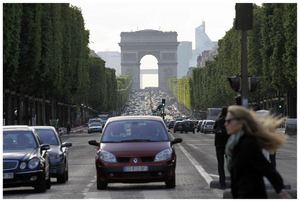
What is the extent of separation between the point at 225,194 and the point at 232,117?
513 centimetres

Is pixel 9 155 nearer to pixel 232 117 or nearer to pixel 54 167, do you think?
pixel 54 167

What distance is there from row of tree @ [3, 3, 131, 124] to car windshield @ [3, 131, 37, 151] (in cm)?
2211

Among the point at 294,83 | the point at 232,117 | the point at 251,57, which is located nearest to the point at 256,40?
the point at 251,57

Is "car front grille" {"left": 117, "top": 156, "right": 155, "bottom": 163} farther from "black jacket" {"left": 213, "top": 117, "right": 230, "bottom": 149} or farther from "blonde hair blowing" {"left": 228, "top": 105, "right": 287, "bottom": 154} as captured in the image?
"blonde hair blowing" {"left": 228, "top": 105, "right": 287, "bottom": 154}

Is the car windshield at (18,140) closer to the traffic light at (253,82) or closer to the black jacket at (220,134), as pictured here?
the black jacket at (220,134)

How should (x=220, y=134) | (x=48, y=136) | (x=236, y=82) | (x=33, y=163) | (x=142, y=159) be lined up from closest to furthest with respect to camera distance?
1. (x=220, y=134)
2. (x=33, y=163)
3. (x=142, y=159)
4. (x=236, y=82)
5. (x=48, y=136)

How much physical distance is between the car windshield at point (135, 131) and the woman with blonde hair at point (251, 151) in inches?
329

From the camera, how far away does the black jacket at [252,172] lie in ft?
17.7

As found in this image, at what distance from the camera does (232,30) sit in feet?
267

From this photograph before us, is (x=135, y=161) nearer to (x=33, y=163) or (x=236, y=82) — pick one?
(x=33, y=163)

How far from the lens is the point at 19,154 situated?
13.2m

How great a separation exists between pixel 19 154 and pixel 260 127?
8494 millimetres

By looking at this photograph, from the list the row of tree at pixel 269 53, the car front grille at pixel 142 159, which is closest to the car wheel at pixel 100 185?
the car front grille at pixel 142 159

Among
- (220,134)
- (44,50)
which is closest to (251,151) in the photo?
(220,134)
